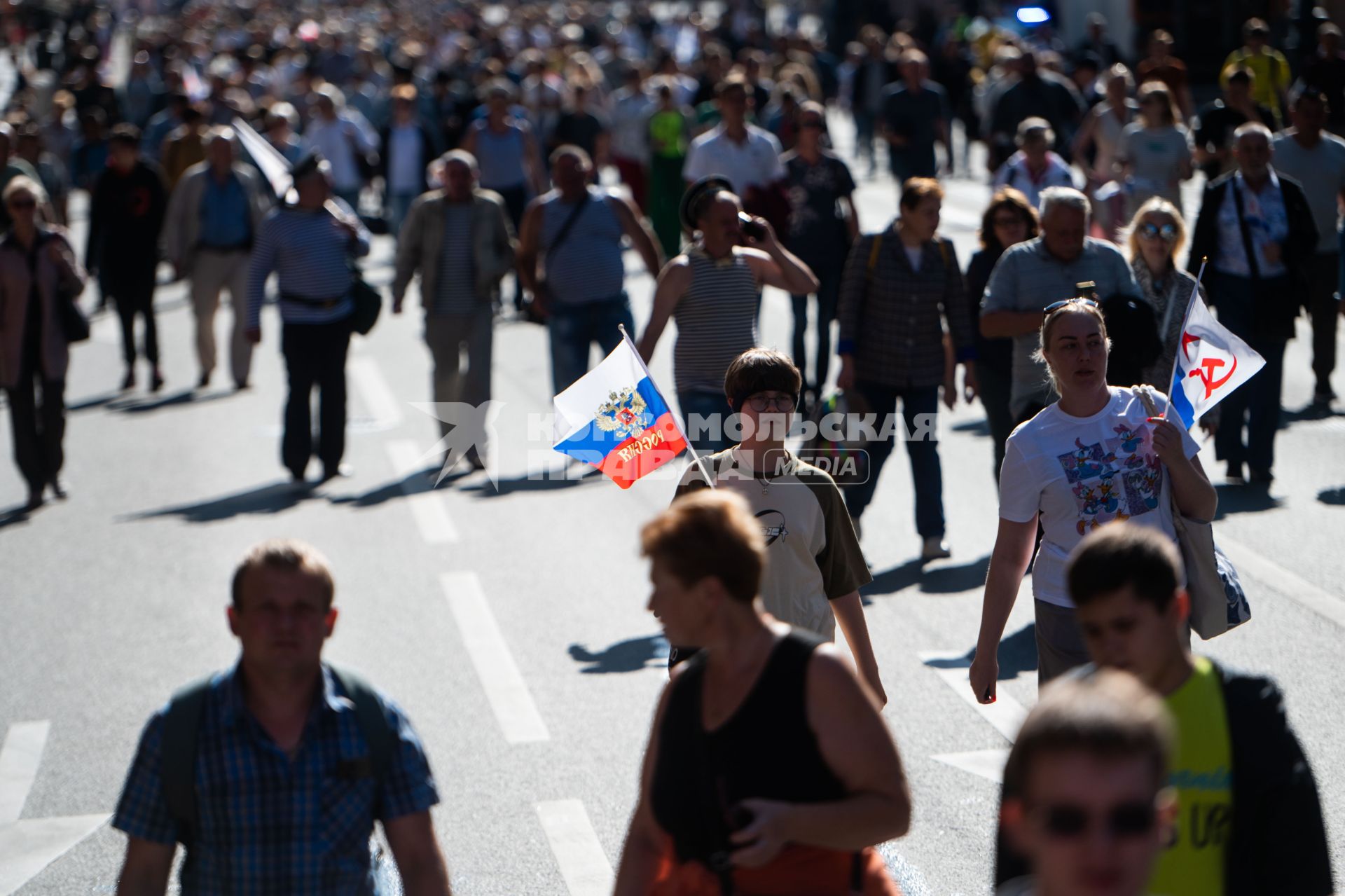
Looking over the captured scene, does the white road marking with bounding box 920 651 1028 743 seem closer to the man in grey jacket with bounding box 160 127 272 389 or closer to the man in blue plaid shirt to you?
the man in blue plaid shirt

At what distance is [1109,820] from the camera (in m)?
2.65

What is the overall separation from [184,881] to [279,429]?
36.0 feet

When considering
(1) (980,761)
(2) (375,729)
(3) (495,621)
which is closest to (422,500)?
(3) (495,621)

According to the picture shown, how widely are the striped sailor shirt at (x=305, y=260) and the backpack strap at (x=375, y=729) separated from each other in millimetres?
8659

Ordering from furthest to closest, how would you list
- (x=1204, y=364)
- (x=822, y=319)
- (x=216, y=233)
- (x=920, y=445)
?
(x=216, y=233) → (x=822, y=319) → (x=920, y=445) → (x=1204, y=364)

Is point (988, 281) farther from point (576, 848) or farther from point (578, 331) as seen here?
point (576, 848)

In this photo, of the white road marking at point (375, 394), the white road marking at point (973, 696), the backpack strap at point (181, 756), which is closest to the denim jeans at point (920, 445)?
the white road marking at point (973, 696)

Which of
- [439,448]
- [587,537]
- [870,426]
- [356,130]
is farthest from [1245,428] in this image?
[356,130]

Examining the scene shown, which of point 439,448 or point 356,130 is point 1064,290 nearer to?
point 439,448

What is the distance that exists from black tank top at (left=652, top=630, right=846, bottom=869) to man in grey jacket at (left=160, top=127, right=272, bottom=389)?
12373 millimetres

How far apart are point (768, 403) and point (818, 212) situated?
25.2ft

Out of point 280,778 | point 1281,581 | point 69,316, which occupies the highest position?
point 69,316

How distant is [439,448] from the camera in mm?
13711

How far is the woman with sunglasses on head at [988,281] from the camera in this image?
30.8ft
